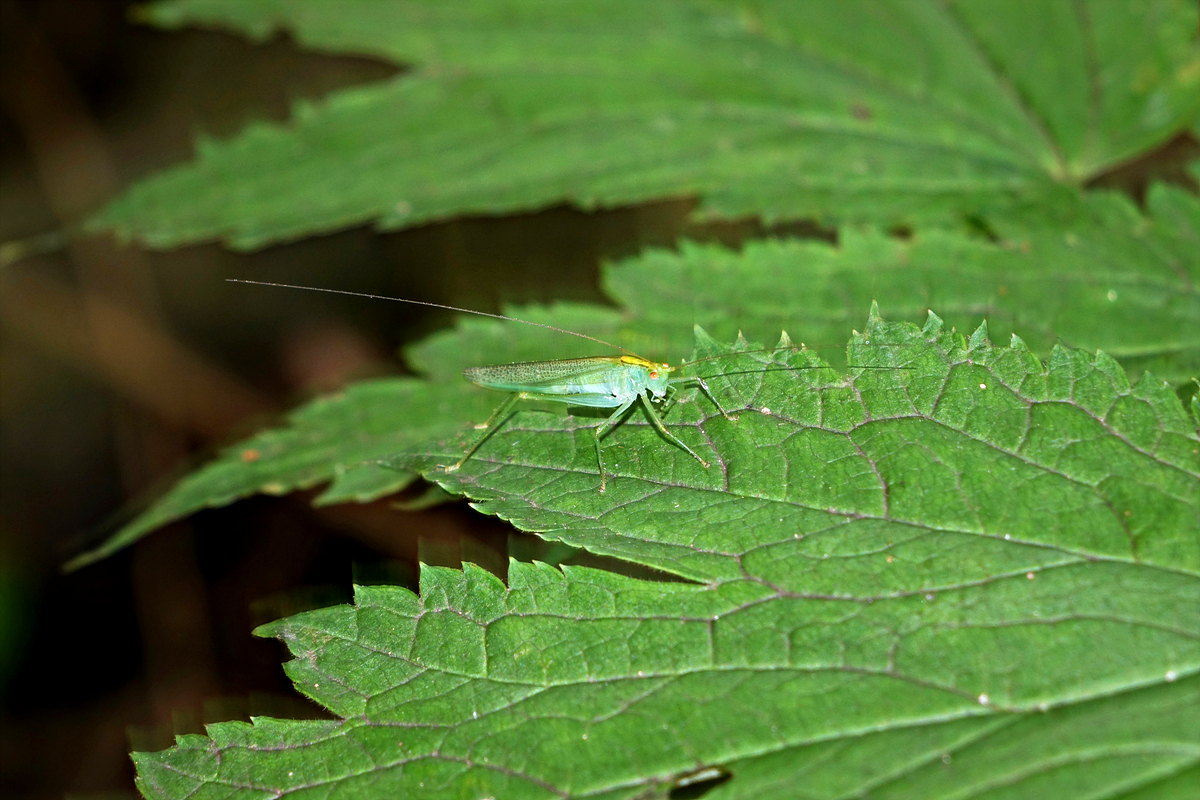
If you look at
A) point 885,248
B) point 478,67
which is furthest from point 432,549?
point 478,67

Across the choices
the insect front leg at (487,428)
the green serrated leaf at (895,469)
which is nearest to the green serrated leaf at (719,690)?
the green serrated leaf at (895,469)

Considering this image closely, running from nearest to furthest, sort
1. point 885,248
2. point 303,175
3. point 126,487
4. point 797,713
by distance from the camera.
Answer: point 797,713
point 885,248
point 303,175
point 126,487

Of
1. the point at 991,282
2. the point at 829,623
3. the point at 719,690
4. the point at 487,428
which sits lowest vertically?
the point at 719,690

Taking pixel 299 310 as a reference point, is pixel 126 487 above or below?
below

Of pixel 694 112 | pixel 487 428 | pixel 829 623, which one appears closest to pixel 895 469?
pixel 829 623

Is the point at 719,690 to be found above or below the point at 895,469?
below

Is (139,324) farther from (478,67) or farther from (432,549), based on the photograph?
(432,549)

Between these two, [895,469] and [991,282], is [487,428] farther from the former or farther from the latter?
[991,282]
